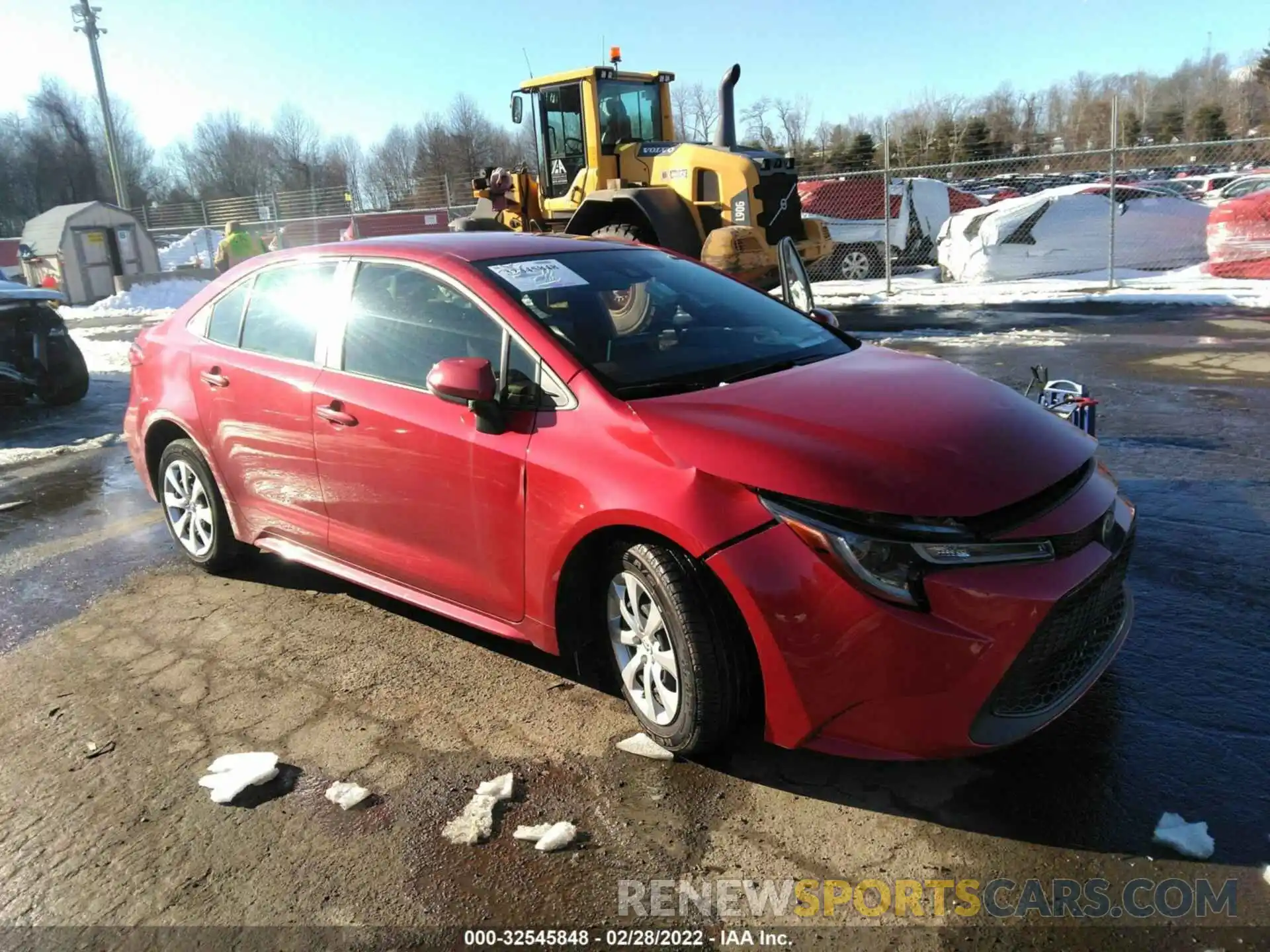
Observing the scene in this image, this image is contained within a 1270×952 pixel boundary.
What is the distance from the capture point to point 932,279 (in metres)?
18.1

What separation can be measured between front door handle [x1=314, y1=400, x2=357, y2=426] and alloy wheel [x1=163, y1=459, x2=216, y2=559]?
1237 millimetres

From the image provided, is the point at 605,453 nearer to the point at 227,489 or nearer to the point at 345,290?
the point at 345,290

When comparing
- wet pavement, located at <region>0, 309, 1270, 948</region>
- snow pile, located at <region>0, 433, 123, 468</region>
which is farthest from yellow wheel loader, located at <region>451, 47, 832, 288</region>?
wet pavement, located at <region>0, 309, 1270, 948</region>

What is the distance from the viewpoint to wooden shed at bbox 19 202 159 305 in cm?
2311

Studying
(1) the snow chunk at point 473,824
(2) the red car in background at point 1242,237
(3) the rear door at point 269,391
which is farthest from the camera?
(2) the red car in background at point 1242,237

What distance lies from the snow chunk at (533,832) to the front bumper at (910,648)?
0.70m

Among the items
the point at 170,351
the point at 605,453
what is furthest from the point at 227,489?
the point at 605,453

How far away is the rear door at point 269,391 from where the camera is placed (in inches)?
159

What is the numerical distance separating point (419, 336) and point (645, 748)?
178 cm

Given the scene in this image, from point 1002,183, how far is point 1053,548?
105 feet

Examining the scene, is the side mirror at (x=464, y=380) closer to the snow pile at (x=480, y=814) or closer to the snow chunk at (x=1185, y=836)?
the snow pile at (x=480, y=814)

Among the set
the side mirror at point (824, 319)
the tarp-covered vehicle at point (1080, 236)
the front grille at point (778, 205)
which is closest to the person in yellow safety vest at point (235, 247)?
the front grille at point (778, 205)

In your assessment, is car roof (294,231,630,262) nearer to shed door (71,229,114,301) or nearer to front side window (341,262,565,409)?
front side window (341,262,565,409)

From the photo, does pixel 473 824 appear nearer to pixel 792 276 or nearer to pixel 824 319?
pixel 824 319
